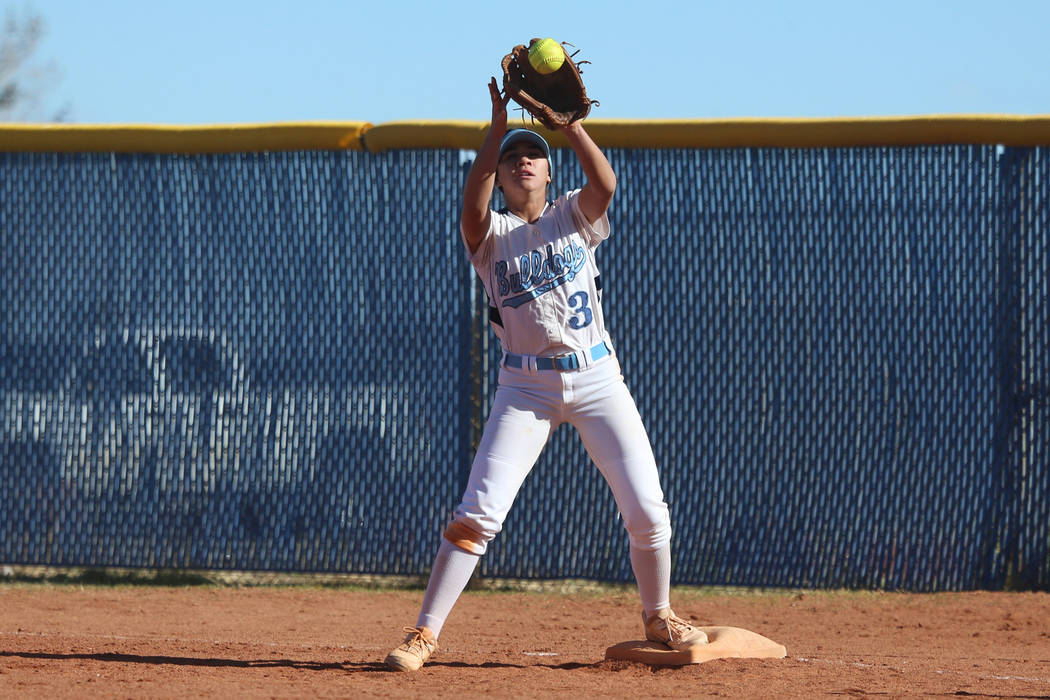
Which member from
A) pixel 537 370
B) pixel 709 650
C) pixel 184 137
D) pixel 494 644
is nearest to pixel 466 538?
pixel 537 370

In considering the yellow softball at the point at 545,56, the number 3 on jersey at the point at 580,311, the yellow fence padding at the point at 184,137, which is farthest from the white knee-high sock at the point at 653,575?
the yellow fence padding at the point at 184,137

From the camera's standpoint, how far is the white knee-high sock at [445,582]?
4012mm

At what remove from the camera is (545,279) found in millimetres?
4039

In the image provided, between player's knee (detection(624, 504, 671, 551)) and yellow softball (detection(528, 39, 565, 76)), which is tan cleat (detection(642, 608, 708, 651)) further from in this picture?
yellow softball (detection(528, 39, 565, 76))

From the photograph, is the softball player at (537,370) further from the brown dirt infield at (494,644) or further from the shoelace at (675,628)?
the brown dirt infield at (494,644)

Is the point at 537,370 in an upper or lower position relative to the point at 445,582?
upper

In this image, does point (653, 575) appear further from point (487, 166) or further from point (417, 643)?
point (487, 166)

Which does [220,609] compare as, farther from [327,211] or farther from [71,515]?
[327,211]

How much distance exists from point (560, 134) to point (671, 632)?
8.72 feet

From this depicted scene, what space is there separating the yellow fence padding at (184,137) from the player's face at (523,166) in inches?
86.3

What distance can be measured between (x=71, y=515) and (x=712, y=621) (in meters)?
3.21

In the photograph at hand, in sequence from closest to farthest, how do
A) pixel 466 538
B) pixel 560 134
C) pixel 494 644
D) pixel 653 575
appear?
pixel 466 538 → pixel 653 575 → pixel 494 644 → pixel 560 134

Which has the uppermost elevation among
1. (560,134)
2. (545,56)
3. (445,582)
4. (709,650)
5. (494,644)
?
(560,134)

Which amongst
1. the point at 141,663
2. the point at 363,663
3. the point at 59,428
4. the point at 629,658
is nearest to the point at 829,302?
the point at 629,658
